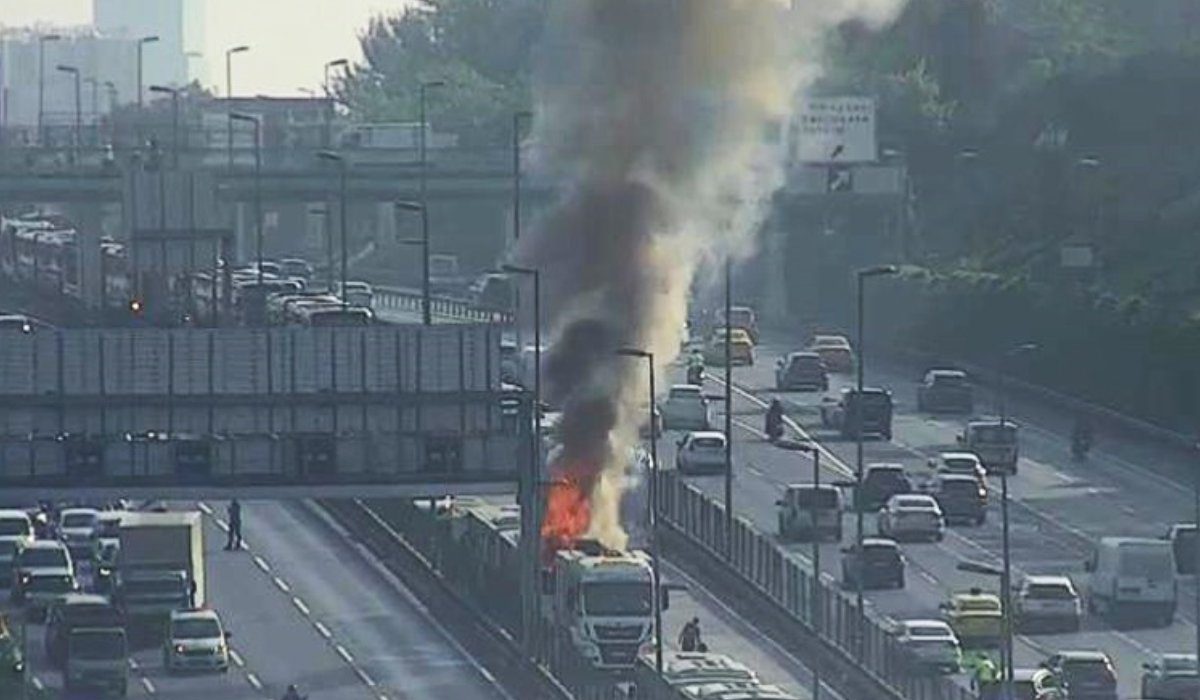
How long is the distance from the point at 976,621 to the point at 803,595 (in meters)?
3.33

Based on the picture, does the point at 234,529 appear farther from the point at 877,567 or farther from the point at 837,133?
the point at 837,133

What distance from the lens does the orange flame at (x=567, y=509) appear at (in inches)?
Answer: 3213

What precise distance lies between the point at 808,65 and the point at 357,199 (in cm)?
5306

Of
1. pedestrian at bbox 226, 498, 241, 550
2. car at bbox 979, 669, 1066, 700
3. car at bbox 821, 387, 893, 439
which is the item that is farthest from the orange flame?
car at bbox 821, 387, 893, 439

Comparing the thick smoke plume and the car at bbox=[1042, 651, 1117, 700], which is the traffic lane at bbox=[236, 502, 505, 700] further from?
the car at bbox=[1042, 651, 1117, 700]

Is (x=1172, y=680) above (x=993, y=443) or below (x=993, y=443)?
below

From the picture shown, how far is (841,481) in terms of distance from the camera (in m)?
100

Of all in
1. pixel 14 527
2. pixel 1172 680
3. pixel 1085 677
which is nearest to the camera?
pixel 1172 680

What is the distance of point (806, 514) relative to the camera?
91.4 metres

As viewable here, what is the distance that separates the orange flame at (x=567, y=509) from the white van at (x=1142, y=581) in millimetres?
9021

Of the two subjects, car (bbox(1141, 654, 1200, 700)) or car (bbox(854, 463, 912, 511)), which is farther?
car (bbox(854, 463, 912, 511))

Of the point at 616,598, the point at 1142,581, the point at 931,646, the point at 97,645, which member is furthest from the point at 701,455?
the point at 97,645

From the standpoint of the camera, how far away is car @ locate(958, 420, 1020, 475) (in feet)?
332

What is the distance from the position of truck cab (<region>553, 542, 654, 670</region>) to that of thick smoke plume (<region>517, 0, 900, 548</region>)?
9385mm
